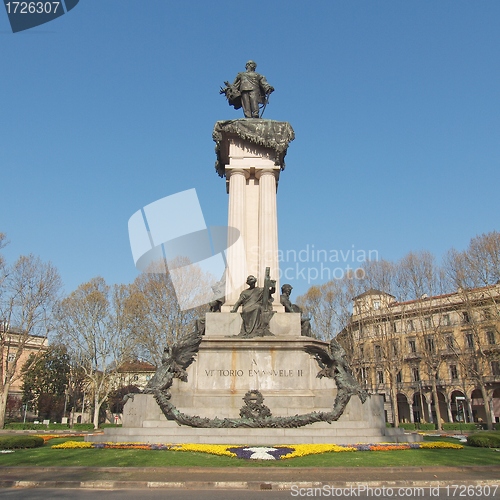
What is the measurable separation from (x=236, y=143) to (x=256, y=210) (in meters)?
3.17

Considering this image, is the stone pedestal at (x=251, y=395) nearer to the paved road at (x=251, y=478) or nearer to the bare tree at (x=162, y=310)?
the paved road at (x=251, y=478)

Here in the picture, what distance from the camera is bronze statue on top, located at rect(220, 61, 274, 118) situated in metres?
22.2

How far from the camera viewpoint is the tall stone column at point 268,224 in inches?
735

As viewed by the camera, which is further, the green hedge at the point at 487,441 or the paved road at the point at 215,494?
the green hedge at the point at 487,441

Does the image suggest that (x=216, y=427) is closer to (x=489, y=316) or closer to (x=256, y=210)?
(x=256, y=210)

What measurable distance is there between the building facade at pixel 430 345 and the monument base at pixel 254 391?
2144 centimetres

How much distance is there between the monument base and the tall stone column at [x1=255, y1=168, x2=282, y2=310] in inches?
102

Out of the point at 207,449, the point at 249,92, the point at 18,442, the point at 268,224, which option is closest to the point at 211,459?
the point at 207,449

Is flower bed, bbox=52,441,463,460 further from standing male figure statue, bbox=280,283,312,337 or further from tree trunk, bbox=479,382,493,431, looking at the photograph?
tree trunk, bbox=479,382,493,431

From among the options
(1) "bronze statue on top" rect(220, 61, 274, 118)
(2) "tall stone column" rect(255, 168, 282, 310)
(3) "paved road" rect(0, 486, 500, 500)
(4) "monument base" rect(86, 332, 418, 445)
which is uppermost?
(1) "bronze statue on top" rect(220, 61, 274, 118)

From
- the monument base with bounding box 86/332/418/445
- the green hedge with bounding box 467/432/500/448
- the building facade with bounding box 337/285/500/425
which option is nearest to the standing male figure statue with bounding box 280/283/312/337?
the monument base with bounding box 86/332/418/445

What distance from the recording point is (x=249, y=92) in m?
22.3

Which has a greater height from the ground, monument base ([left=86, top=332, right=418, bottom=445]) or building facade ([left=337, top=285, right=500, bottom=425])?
building facade ([left=337, top=285, right=500, bottom=425])

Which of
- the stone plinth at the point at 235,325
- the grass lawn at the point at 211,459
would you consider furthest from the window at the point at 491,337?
the grass lawn at the point at 211,459
